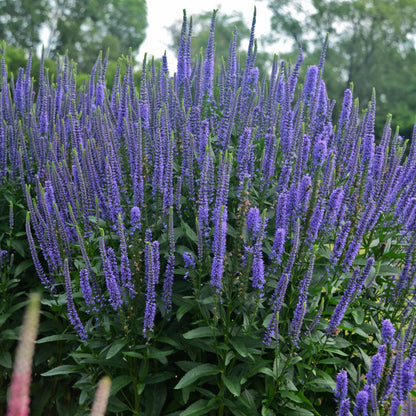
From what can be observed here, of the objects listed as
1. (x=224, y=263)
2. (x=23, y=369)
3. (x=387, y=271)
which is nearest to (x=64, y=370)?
(x=224, y=263)

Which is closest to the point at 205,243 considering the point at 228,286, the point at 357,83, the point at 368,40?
the point at 228,286

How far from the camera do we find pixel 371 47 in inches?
1423

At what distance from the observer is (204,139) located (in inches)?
147

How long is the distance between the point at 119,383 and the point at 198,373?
1.85 feet

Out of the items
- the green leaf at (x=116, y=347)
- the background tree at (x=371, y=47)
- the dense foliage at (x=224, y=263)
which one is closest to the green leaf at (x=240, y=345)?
the dense foliage at (x=224, y=263)

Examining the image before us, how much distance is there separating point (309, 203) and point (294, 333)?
37.3 inches

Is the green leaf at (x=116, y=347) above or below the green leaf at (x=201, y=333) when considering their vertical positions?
below

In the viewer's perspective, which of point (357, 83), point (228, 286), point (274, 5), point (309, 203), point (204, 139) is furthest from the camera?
point (274, 5)

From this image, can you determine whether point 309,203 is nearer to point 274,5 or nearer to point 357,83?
point 357,83

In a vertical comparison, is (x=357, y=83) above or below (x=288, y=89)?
below

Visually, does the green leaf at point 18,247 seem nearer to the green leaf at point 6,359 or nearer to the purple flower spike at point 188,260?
the green leaf at point 6,359

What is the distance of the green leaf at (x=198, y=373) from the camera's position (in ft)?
9.84

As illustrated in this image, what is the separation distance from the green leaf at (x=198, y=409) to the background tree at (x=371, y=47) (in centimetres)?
3267

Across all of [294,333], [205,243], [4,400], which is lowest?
[4,400]
